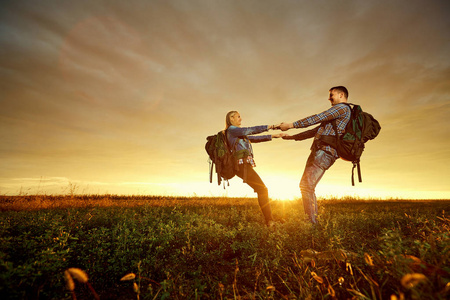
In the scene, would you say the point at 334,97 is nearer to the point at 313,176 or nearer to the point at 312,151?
the point at 312,151

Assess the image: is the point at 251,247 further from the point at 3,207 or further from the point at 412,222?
the point at 3,207

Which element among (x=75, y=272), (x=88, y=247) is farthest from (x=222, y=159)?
(x=75, y=272)

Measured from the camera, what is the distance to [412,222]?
272 inches

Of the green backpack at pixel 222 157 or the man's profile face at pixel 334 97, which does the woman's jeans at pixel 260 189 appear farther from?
→ the man's profile face at pixel 334 97

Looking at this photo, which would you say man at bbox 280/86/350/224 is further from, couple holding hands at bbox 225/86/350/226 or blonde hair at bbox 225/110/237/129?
blonde hair at bbox 225/110/237/129

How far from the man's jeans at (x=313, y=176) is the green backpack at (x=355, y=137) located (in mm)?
310

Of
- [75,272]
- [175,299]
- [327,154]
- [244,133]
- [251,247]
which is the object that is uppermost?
[244,133]

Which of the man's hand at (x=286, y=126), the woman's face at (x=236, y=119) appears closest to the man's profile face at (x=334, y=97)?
the man's hand at (x=286, y=126)

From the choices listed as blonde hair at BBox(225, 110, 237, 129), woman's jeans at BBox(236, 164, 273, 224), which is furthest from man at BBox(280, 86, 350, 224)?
blonde hair at BBox(225, 110, 237, 129)

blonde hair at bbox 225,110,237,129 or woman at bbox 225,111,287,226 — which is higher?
blonde hair at bbox 225,110,237,129

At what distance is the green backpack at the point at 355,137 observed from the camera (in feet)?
18.0

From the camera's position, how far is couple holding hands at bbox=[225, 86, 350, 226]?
5.63m

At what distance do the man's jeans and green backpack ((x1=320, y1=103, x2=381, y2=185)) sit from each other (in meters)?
0.31

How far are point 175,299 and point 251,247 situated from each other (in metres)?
2.04
